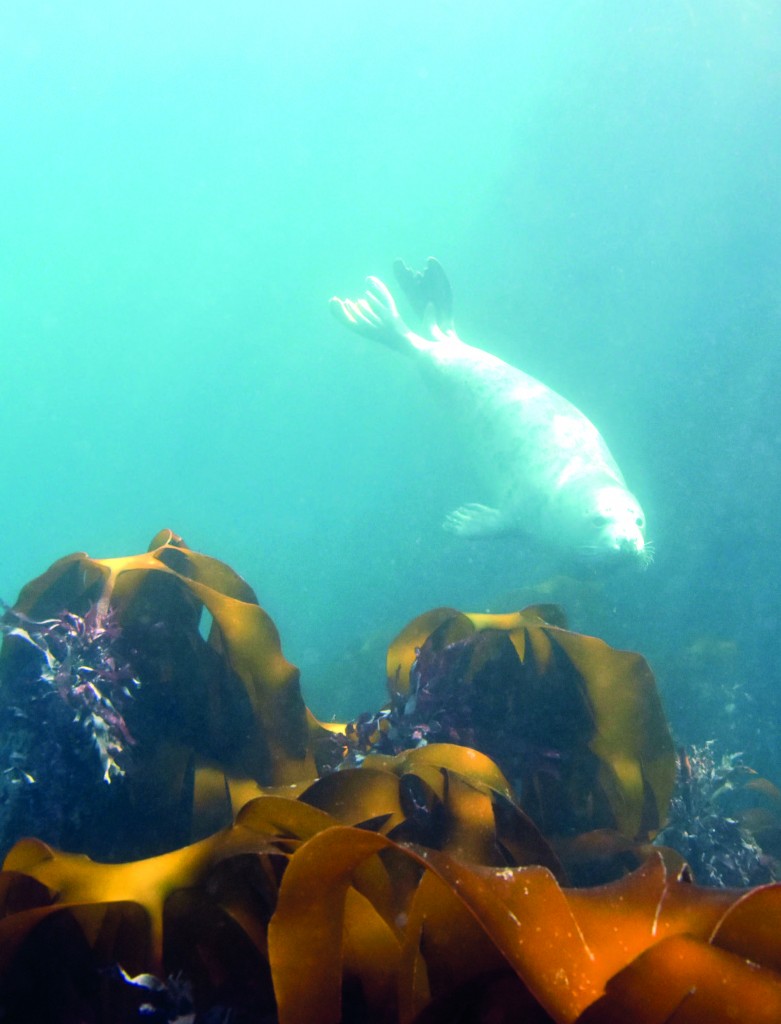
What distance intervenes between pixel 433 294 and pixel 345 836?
33.7 ft

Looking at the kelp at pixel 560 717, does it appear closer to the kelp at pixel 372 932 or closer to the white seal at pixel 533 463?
the kelp at pixel 372 932

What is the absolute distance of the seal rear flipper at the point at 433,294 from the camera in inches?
393

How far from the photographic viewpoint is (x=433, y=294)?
10.1m

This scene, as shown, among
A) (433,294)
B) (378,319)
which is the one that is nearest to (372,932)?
(378,319)

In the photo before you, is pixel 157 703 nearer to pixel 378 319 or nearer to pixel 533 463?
pixel 533 463

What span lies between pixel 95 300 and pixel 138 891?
3762 inches

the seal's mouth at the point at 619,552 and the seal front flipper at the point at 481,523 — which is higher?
the seal front flipper at the point at 481,523

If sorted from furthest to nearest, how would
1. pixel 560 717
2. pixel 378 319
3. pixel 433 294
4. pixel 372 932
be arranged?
pixel 433 294 < pixel 378 319 < pixel 560 717 < pixel 372 932

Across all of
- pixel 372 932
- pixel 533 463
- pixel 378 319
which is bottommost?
pixel 372 932

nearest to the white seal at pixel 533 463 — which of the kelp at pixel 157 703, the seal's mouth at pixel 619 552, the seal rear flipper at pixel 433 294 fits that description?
the seal's mouth at pixel 619 552

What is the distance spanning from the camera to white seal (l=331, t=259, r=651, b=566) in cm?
672

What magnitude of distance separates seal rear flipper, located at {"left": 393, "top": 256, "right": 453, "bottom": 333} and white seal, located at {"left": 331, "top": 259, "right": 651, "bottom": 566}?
967mm

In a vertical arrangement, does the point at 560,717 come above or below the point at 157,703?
above

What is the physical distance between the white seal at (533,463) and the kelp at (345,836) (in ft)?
14.8
